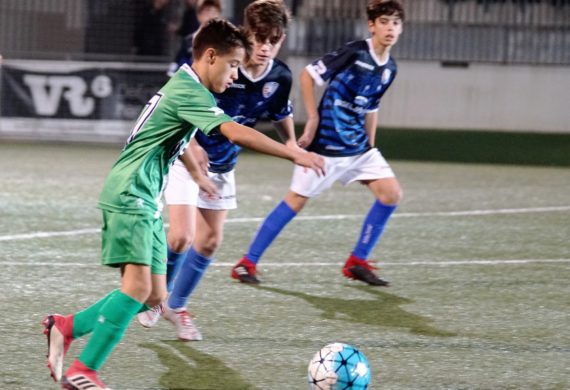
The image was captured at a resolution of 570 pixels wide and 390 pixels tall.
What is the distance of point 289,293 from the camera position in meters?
5.90

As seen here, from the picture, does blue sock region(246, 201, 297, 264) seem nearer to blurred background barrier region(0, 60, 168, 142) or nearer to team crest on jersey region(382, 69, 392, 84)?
team crest on jersey region(382, 69, 392, 84)

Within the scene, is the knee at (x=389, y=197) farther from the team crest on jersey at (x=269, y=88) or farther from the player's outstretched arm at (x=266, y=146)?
the player's outstretched arm at (x=266, y=146)

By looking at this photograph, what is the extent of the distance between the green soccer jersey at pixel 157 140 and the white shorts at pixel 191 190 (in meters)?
0.92

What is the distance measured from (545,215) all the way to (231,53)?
5430 millimetres

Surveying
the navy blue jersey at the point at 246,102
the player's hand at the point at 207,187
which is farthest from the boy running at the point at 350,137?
the player's hand at the point at 207,187

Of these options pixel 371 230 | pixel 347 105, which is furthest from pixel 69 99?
pixel 371 230

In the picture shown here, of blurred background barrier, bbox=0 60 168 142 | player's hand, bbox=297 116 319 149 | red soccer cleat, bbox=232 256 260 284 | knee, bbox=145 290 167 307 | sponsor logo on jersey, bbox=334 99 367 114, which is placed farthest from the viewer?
blurred background barrier, bbox=0 60 168 142

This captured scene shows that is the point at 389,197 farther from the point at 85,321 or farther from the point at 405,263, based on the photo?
the point at 85,321

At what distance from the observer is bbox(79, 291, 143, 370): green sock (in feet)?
12.7

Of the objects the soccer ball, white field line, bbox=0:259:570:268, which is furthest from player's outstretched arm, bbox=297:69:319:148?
the soccer ball

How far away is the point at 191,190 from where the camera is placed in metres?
5.11

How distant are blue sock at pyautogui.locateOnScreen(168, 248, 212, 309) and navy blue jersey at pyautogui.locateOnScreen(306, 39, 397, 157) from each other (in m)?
1.52

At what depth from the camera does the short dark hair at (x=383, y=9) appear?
20.6ft

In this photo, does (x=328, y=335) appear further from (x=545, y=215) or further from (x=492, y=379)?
(x=545, y=215)
